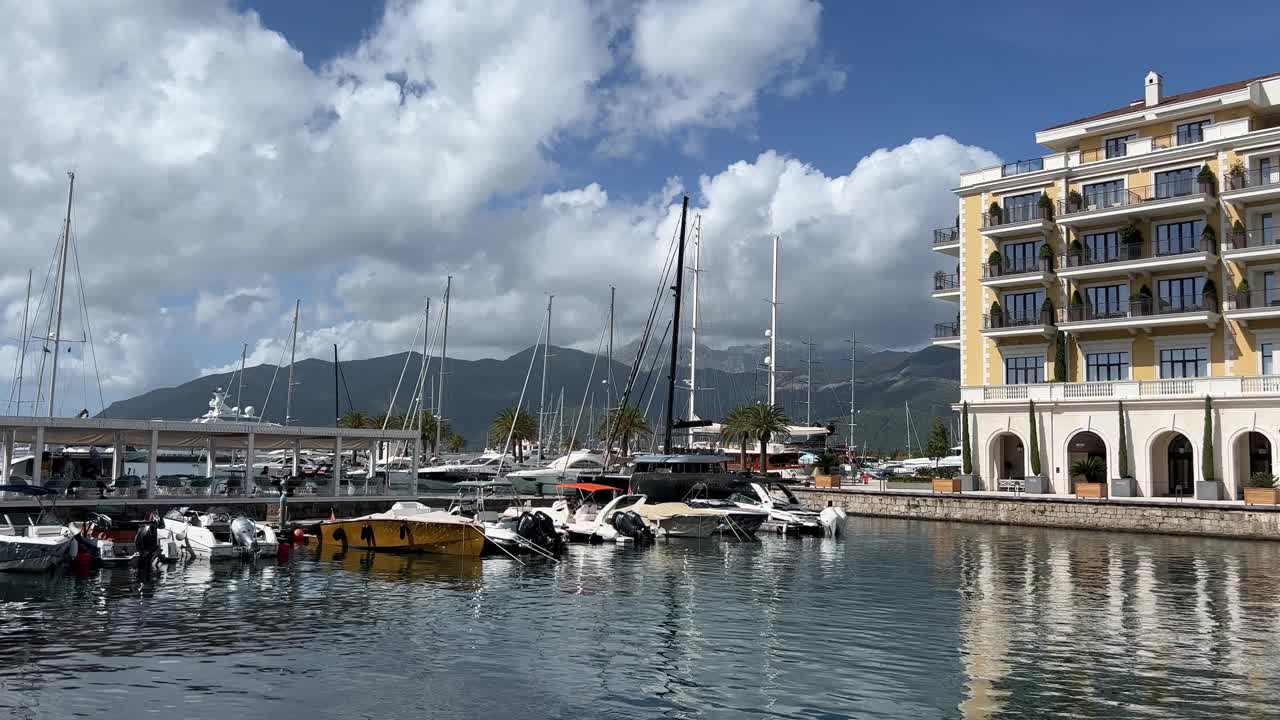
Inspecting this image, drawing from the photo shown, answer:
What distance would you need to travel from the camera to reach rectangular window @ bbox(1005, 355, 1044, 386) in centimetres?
6206

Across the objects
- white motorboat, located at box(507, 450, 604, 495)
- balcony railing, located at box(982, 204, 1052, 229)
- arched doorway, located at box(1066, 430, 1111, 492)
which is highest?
balcony railing, located at box(982, 204, 1052, 229)

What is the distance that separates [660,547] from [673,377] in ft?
70.0

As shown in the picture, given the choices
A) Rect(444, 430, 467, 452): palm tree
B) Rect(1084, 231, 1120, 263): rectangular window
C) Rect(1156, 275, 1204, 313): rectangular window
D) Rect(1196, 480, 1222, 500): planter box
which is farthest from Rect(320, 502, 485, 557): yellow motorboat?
Rect(444, 430, 467, 452): palm tree

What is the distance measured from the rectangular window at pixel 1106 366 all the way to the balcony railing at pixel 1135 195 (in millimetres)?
8792

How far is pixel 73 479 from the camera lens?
4359cm

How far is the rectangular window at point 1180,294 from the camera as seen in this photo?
5656cm

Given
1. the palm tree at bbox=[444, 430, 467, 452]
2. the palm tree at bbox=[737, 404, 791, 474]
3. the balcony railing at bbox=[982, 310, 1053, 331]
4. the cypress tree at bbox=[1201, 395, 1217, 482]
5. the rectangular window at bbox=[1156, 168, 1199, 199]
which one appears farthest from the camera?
the palm tree at bbox=[444, 430, 467, 452]

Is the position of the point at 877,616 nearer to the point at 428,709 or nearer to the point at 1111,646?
the point at 1111,646

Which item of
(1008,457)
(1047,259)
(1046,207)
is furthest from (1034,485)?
(1046,207)

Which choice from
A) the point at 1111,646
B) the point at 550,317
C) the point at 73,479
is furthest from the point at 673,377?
the point at 1111,646

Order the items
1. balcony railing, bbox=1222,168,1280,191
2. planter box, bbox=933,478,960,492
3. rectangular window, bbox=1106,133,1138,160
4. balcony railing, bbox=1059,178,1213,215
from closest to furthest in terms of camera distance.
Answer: balcony railing, bbox=1222,168,1280,191 → balcony railing, bbox=1059,178,1213,215 → planter box, bbox=933,478,960,492 → rectangular window, bbox=1106,133,1138,160

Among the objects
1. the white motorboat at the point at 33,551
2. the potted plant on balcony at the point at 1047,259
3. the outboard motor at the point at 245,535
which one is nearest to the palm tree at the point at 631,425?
the potted plant on balcony at the point at 1047,259

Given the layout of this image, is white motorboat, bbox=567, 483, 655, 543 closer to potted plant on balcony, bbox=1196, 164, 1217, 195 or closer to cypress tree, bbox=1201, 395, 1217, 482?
cypress tree, bbox=1201, 395, 1217, 482

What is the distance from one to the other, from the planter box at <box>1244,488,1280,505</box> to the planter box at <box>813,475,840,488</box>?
25971 millimetres
